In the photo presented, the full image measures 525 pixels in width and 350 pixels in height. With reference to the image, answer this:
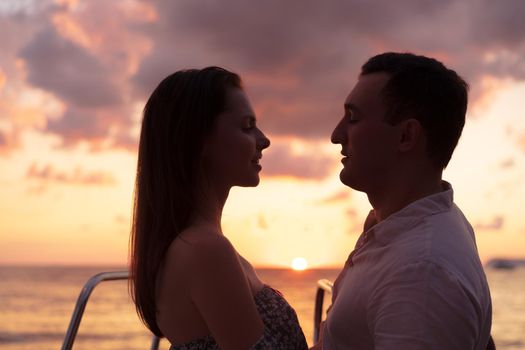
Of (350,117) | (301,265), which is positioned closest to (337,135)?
(350,117)

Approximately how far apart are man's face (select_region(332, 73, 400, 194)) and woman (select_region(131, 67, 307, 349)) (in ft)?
1.66

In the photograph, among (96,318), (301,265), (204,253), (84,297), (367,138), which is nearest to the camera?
(367,138)

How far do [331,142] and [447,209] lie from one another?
41 cm

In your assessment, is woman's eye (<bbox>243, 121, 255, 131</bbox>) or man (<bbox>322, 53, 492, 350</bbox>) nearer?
man (<bbox>322, 53, 492, 350</bbox>)

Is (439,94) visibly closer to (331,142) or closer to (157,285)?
(331,142)

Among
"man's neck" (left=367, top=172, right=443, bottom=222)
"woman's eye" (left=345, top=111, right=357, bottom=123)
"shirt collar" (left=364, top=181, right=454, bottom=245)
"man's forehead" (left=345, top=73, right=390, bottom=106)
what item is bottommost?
"shirt collar" (left=364, top=181, right=454, bottom=245)

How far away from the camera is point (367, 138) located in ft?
6.84

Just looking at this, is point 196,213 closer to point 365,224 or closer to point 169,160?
point 169,160

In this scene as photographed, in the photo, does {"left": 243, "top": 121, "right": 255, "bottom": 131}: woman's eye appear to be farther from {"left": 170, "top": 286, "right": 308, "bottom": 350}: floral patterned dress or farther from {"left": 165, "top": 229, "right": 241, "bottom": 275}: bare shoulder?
{"left": 170, "top": 286, "right": 308, "bottom": 350}: floral patterned dress

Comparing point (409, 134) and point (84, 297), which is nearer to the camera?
point (409, 134)

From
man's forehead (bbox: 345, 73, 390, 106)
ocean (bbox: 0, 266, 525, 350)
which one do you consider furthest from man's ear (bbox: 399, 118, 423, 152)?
ocean (bbox: 0, 266, 525, 350)

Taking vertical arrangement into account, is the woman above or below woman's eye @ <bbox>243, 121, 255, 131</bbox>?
below

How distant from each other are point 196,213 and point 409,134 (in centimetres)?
85

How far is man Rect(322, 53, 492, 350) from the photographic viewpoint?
5.70 feet
